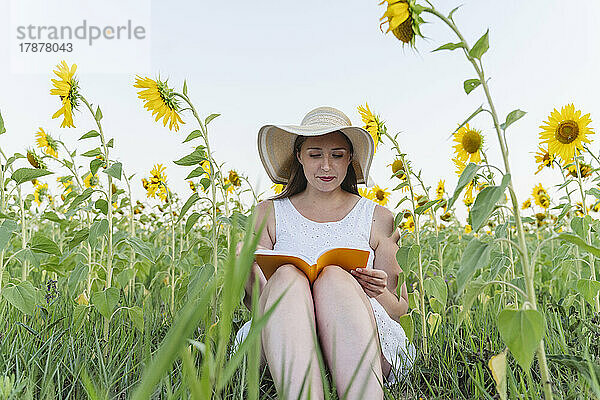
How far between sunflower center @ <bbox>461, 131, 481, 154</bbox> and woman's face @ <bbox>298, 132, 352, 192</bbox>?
0.43m

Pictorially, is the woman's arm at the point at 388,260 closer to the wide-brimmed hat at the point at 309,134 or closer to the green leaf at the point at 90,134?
the wide-brimmed hat at the point at 309,134

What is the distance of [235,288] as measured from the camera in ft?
1.40

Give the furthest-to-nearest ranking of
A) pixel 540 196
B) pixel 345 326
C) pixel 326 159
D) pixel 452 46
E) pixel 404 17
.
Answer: pixel 540 196 → pixel 326 159 → pixel 345 326 → pixel 404 17 → pixel 452 46

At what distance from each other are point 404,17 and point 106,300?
3.95 ft

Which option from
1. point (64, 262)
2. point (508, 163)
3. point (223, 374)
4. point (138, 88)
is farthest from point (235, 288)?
point (64, 262)

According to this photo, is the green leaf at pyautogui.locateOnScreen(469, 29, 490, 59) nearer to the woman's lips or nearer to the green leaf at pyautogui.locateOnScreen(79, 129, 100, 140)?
the woman's lips

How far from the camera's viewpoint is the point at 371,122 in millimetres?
2035

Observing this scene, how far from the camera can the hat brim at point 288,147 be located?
2014 millimetres

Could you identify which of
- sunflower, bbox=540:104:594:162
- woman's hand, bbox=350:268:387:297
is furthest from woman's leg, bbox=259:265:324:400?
sunflower, bbox=540:104:594:162

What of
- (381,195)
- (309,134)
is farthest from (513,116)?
(381,195)

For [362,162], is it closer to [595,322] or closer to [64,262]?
[595,322]

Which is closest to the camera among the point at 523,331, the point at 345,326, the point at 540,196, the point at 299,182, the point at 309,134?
the point at 523,331

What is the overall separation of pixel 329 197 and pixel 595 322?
103cm

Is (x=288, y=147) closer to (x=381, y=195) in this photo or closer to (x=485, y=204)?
(x=485, y=204)
